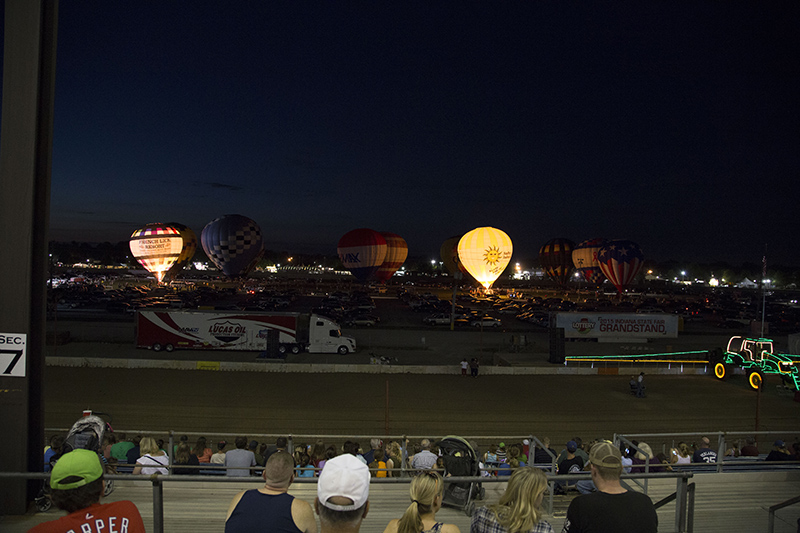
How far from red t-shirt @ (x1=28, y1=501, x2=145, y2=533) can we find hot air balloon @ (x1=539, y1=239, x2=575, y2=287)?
178ft

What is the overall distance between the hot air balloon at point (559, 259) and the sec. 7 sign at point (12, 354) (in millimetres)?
53057

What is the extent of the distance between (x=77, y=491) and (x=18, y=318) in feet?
12.4

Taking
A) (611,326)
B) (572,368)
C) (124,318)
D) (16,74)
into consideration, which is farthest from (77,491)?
(124,318)

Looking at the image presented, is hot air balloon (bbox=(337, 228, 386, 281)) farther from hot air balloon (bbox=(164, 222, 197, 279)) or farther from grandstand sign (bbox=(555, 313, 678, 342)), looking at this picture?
grandstand sign (bbox=(555, 313, 678, 342))

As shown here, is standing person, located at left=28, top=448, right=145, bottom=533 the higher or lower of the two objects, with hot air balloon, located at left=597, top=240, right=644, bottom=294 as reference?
lower

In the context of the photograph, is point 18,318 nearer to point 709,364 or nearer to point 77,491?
point 77,491

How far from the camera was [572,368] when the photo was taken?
22750 millimetres

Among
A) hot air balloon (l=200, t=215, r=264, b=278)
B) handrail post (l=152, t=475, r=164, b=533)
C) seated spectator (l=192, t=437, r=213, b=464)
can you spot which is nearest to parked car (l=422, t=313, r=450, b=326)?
hot air balloon (l=200, t=215, r=264, b=278)

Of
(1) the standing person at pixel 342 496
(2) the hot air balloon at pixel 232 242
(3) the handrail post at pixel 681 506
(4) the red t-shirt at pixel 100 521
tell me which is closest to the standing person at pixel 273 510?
(1) the standing person at pixel 342 496

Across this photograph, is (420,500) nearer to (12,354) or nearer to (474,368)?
Result: (12,354)

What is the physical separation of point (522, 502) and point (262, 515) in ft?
4.47

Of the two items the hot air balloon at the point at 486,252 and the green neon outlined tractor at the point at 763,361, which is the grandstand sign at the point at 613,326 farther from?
the hot air balloon at the point at 486,252

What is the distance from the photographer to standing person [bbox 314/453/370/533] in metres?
2.04

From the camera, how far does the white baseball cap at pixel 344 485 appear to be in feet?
6.68
